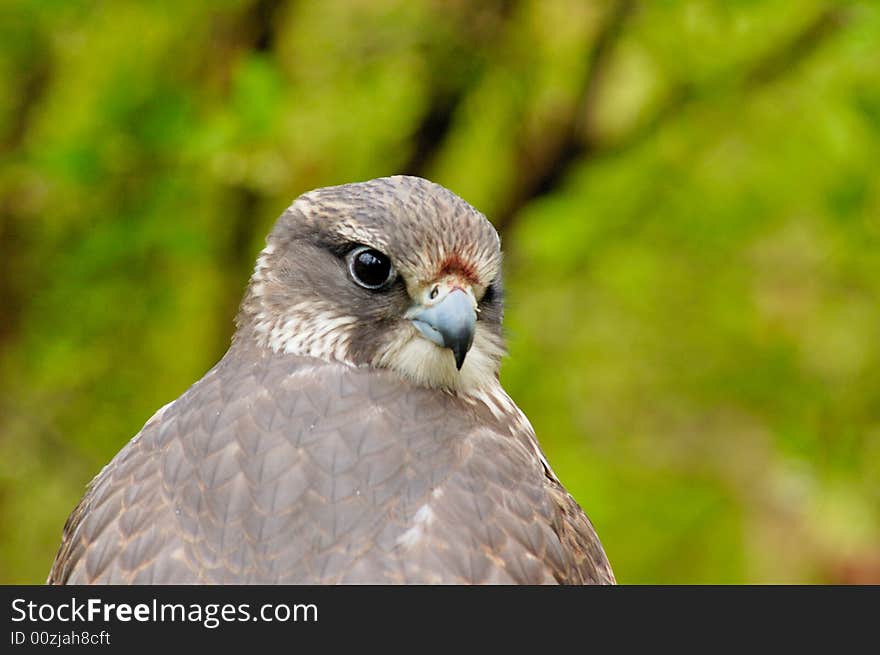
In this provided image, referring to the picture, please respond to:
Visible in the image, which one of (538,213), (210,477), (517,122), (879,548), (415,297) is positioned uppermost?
(517,122)

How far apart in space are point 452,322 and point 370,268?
365 mm

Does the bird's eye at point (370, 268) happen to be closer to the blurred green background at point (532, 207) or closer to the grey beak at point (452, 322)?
the grey beak at point (452, 322)

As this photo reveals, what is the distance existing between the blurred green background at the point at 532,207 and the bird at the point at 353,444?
6.71 ft

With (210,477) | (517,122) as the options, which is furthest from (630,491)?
(210,477)

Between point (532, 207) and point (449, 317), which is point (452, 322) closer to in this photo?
point (449, 317)

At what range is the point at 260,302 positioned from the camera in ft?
14.2

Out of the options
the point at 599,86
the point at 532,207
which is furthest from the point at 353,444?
the point at 599,86

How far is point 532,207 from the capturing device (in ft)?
23.6

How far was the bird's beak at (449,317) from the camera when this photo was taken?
382cm

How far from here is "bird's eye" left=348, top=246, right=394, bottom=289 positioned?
406 cm
